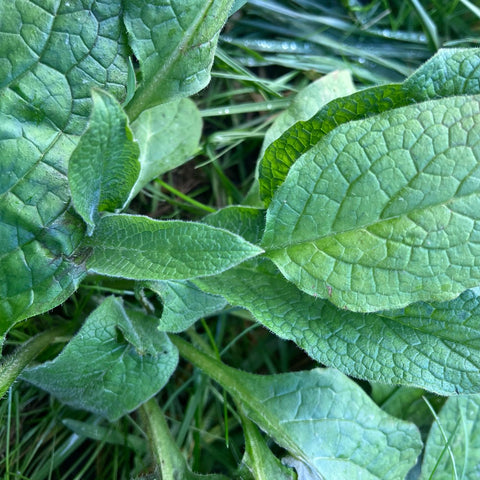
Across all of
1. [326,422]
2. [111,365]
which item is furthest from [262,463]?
[111,365]

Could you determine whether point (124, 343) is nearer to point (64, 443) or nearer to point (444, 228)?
point (64, 443)

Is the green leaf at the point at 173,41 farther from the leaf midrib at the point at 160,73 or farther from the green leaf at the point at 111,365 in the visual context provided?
the green leaf at the point at 111,365

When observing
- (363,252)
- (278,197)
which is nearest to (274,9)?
(278,197)

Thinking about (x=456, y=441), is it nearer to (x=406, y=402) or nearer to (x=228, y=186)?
(x=406, y=402)

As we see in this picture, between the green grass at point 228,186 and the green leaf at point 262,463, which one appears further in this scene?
the green grass at point 228,186

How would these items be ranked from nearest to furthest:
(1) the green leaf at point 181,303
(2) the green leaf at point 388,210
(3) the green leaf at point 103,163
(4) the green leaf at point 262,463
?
(3) the green leaf at point 103,163 < (2) the green leaf at point 388,210 < (1) the green leaf at point 181,303 < (4) the green leaf at point 262,463

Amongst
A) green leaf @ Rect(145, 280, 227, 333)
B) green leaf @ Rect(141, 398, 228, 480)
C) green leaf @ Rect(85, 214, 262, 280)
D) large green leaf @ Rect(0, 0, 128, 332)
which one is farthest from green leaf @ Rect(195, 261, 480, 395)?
A: green leaf @ Rect(141, 398, 228, 480)

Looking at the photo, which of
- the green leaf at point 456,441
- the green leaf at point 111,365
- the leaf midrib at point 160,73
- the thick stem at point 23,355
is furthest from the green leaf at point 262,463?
the leaf midrib at point 160,73
